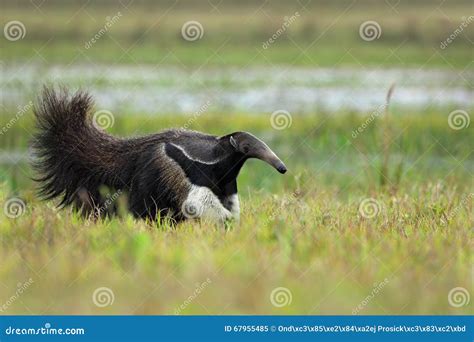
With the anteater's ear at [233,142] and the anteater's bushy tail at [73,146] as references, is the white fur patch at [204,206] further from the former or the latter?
the anteater's bushy tail at [73,146]

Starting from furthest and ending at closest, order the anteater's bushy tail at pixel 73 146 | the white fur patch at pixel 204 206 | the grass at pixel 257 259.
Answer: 1. the anteater's bushy tail at pixel 73 146
2. the white fur patch at pixel 204 206
3. the grass at pixel 257 259

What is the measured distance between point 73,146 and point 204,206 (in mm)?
1646

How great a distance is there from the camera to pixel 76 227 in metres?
7.82

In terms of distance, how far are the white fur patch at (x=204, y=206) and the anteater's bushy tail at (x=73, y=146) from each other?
999 millimetres

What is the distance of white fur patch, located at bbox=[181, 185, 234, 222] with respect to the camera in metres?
8.64

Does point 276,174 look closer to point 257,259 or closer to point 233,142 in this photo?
point 233,142

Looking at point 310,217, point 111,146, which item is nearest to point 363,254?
point 310,217

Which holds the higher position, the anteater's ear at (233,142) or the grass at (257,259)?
the anteater's ear at (233,142)

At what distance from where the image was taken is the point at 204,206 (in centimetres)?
867

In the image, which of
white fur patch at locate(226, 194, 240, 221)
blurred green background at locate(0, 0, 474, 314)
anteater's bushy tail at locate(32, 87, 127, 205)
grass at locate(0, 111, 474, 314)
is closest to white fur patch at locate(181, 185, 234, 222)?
white fur patch at locate(226, 194, 240, 221)

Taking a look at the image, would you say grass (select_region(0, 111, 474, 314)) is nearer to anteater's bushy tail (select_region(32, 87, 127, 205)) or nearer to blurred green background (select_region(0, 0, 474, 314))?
blurred green background (select_region(0, 0, 474, 314))

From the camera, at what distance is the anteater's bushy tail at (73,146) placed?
9.37m

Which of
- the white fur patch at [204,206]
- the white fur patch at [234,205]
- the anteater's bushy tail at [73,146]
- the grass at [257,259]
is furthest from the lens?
the anteater's bushy tail at [73,146]

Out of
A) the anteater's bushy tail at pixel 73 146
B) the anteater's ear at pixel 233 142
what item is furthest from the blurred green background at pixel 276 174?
the anteater's ear at pixel 233 142
